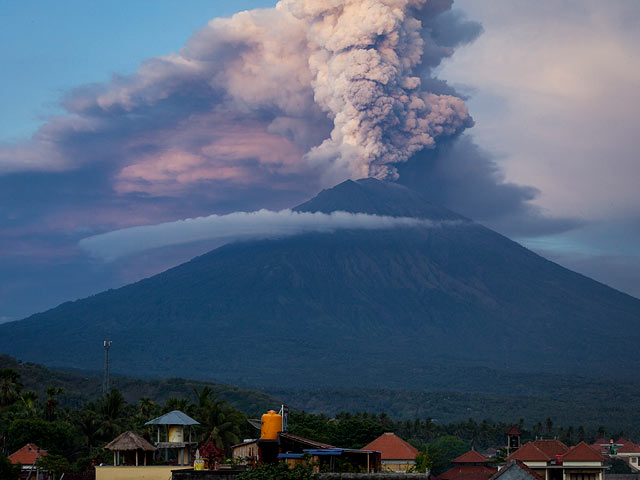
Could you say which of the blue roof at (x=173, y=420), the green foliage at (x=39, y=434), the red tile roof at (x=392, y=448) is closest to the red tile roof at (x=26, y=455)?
the green foliage at (x=39, y=434)

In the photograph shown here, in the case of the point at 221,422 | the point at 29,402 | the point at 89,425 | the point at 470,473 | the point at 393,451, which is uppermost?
the point at 29,402

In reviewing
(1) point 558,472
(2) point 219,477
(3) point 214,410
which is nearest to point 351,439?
(3) point 214,410

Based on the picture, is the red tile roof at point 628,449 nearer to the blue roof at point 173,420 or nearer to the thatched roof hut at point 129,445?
the blue roof at point 173,420

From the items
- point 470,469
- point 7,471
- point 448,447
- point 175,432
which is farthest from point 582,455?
point 448,447

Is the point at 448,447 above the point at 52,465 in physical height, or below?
below

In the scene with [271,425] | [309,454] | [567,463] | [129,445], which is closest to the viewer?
[309,454]

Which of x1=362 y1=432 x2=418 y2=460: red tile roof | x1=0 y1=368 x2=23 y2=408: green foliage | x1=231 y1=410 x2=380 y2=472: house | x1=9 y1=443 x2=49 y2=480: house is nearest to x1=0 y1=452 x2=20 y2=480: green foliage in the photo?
x1=9 y1=443 x2=49 y2=480: house

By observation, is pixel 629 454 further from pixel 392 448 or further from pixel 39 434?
pixel 39 434

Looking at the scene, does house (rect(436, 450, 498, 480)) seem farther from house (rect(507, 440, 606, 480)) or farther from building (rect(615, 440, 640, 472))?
building (rect(615, 440, 640, 472))
